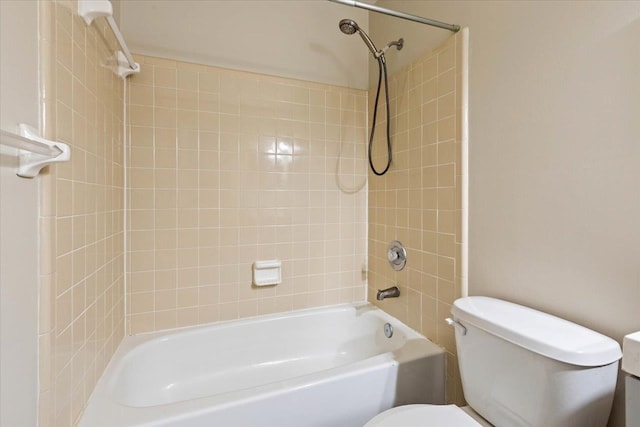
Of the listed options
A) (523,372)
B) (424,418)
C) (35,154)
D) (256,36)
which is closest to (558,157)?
(523,372)

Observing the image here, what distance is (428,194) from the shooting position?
149cm

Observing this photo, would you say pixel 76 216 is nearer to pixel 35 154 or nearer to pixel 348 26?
pixel 35 154

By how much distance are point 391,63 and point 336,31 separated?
48 cm

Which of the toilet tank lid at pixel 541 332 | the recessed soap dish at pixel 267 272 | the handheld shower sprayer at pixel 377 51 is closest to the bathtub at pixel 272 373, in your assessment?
the recessed soap dish at pixel 267 272

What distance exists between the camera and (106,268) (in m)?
1.25

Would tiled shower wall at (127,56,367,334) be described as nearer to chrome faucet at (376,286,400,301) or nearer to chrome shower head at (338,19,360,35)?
chrome faucet at (376,286,400,301)

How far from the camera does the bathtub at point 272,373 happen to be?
1.04 m

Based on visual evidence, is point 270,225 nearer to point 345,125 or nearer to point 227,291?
point 227,291

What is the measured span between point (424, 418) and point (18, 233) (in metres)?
1.20

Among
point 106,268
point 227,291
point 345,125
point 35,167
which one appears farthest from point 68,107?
point 345,125

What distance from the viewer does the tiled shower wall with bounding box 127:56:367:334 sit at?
5.20ft

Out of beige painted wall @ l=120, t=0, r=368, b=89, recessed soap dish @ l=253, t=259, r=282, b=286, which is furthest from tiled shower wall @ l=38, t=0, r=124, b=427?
recessed soap dish @ l=253, t=259, r=282, b=286

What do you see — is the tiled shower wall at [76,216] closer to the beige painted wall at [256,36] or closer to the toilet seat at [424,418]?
the beige painted wall at [256,36]

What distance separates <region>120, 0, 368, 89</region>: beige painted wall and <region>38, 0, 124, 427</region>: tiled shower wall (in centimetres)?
34
